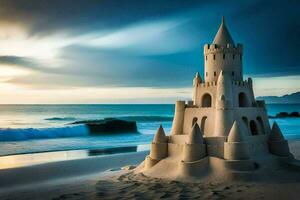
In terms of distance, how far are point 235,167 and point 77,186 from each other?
6500 millimetres

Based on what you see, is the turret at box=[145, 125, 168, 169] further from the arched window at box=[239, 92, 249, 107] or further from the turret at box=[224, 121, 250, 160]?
the arched window at box=[239, 92, 249, 107]

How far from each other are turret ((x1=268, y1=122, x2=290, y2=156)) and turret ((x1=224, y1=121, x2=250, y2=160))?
2329mm

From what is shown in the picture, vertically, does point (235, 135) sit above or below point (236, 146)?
above

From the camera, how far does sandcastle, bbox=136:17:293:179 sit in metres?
14.0

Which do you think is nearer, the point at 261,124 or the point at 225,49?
the point at 225,49

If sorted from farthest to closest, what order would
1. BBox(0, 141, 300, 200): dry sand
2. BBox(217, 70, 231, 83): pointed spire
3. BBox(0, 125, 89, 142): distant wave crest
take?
BBox(0, 125, 89, 142): distant wave crest, BBox(217, 70, 231, 83): pointed spire, BBox(0, 141, 300, 200): dry sand

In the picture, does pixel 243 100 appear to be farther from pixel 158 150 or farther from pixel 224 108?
pixel 158 150

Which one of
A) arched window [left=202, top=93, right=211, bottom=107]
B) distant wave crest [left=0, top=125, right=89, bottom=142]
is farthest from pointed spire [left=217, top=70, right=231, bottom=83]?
distant wave crest [left=0, top=125, right=89, bottom=142]

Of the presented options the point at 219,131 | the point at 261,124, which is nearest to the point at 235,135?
the point at 219,131

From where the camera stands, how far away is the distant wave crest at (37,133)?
4062 cm

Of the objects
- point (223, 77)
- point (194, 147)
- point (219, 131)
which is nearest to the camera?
point (194, 147)

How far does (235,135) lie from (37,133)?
3453 cm

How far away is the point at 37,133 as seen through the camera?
4369cm

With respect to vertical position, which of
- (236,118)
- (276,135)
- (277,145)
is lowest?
(277,145)
